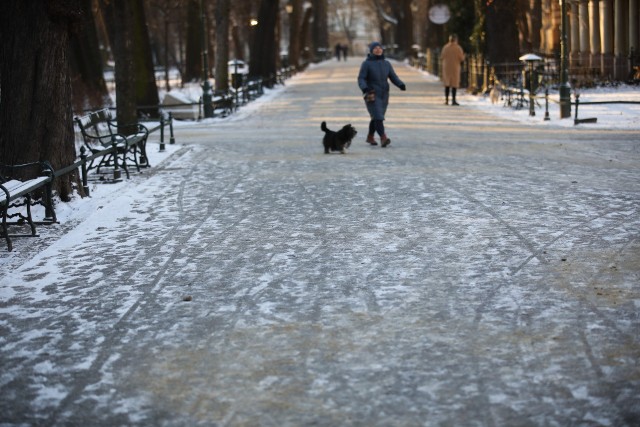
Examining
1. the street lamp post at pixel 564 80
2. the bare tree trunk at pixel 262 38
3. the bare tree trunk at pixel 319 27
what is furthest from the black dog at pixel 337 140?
the bare tree trunk at pixel 319 27

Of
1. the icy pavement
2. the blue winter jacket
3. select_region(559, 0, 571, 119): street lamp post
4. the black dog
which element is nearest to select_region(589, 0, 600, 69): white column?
select_region(559, 0, 571, 119): street lamp post

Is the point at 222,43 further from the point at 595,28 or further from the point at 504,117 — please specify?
the point at 595,28

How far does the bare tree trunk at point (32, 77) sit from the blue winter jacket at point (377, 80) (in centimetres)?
717

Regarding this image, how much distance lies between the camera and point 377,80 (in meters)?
Answer: 19.0

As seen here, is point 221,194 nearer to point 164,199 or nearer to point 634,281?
point 164,199

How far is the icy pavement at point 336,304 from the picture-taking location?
5434mm

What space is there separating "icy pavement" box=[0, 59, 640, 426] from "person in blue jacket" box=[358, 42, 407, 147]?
3.99 meters

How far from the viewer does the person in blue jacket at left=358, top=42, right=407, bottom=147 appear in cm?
1869

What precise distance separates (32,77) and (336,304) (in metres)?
6.29

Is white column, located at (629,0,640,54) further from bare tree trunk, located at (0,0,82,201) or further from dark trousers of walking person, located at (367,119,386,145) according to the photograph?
bare tree trunk, located at (0,0,82,201)

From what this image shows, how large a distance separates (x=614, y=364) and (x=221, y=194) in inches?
313


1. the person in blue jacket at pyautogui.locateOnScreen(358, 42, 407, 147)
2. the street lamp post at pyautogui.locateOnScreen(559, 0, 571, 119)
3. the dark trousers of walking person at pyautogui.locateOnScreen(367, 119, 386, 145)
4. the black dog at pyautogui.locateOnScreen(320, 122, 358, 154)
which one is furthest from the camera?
the street lamp post at pyautogui.locateOnScreen(559, 0, 571, 119)

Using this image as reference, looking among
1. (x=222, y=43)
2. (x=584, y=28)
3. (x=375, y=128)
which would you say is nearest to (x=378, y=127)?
(x=375, y=128)

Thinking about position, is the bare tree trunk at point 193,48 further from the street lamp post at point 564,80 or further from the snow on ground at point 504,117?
the street lamp post at point 564,80
